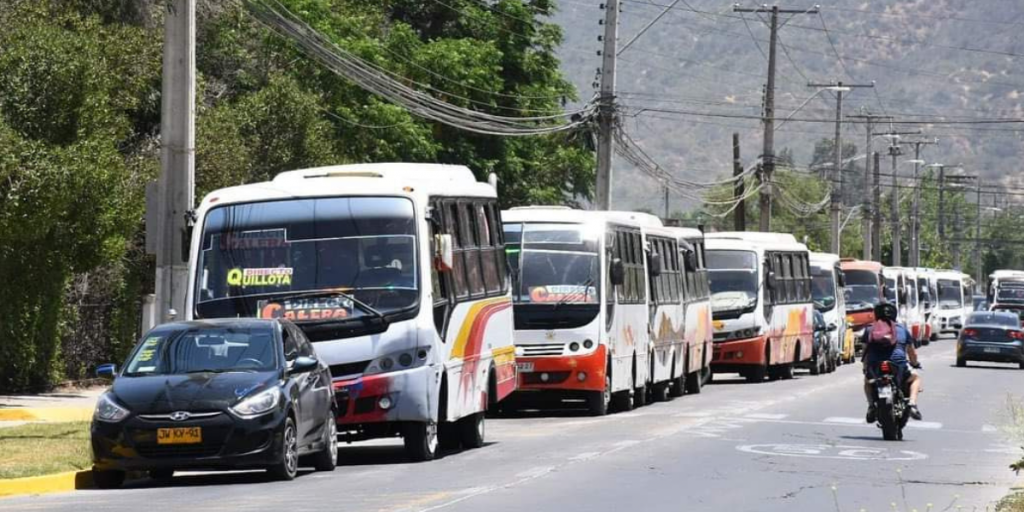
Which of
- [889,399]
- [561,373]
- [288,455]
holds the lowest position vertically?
[288,455]

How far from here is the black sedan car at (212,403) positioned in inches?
695

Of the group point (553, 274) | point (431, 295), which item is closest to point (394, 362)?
point (431, 295)

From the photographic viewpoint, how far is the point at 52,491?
18078 millimetres

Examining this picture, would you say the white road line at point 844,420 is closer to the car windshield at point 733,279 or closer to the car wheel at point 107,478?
the car wheel at point 107,478

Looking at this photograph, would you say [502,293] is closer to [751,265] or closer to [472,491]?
[472,491]

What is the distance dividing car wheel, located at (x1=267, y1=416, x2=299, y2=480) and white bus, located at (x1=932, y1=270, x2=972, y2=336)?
7777 centimetres

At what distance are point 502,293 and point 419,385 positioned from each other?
5.08m

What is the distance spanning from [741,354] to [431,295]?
24.3 meters

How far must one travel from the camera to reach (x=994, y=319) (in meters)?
57.1

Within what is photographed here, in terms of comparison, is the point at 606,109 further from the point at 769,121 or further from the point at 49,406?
the point at 49,406

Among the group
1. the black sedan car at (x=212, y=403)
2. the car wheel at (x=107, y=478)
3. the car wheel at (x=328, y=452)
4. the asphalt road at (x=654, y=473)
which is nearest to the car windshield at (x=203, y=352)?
the black sedan car at (x=212, y=403)

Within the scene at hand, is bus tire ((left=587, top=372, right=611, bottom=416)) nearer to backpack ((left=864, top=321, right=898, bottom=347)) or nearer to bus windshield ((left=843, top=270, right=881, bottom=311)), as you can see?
backpack ((left=864, top=321, right=898, bottom=347))

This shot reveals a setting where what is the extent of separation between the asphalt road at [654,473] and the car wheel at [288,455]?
0.45 ft

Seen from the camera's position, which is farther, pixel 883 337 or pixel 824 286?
pixel 824 286
